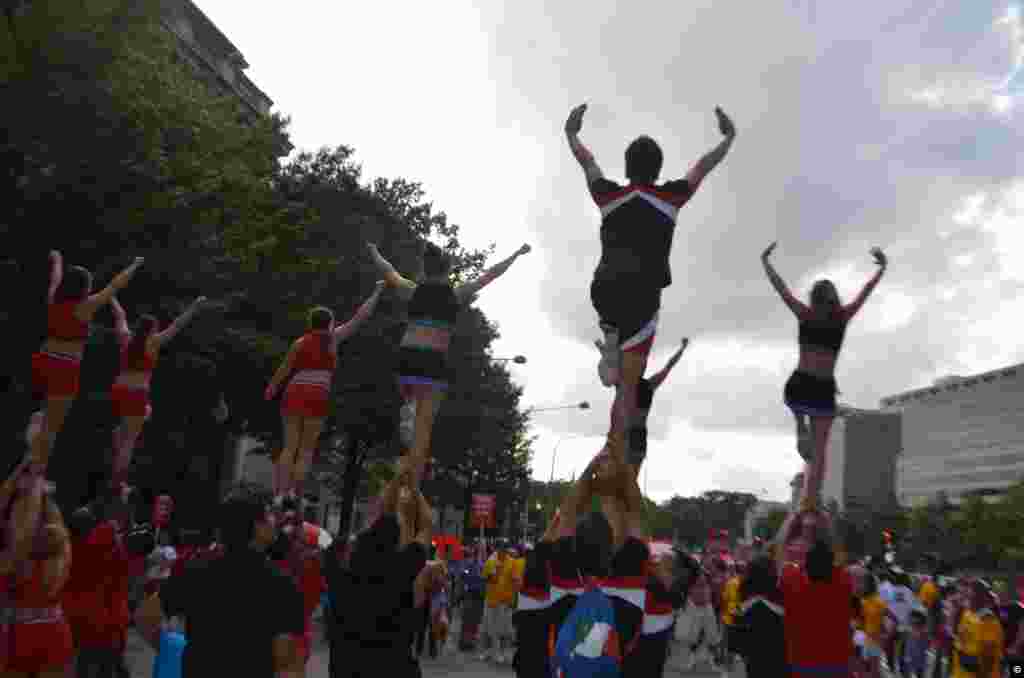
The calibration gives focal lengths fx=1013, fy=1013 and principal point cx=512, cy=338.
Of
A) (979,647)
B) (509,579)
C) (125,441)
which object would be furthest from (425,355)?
(509,579)

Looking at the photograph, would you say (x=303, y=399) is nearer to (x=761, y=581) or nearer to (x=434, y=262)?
(x=434, y=262)

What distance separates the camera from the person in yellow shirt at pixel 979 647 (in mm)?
10531

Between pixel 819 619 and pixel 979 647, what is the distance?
5339mm

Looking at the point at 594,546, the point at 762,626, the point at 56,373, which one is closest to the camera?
the point at 594,546

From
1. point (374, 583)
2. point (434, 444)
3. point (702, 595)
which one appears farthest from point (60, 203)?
point (434, 444)

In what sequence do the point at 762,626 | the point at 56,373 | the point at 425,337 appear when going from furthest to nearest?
1. the point at 56,373
2. the point at 425,337
3. the point at 762,626

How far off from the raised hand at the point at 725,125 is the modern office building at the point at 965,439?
122 meters

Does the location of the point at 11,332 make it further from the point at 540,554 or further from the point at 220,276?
the point at 540,554

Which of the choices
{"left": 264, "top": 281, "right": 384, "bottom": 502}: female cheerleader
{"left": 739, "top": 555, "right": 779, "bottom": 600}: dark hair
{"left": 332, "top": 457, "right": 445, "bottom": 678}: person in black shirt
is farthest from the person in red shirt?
{"left": 264, "top": 281, "right": 384, "bottom": 502}: female cheerleader

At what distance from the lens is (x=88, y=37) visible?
54.6ft

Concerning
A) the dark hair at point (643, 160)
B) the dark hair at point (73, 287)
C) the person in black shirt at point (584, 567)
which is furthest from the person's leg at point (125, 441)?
the dark hair at point (643, 160)

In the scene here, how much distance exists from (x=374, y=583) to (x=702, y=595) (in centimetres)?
1089

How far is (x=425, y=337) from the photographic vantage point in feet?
23.7

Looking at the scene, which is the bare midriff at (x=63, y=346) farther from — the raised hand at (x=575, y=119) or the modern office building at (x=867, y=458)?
the modern office building at (x=867, y=458)
